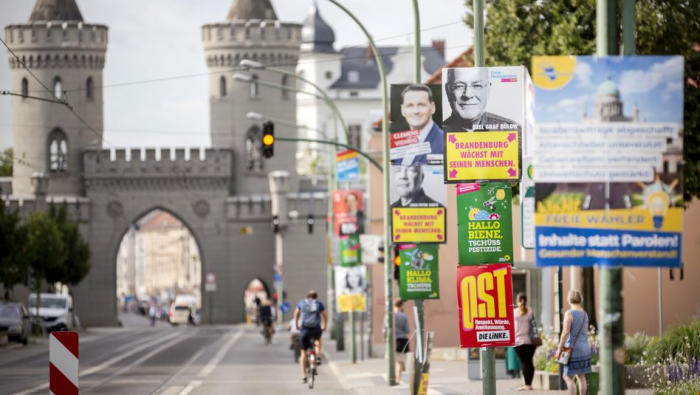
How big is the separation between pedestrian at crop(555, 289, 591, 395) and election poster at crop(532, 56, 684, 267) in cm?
672

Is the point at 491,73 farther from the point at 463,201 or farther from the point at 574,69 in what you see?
the point at 574,69

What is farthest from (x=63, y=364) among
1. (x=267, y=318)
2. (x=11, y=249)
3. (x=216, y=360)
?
(x=11, y=249)

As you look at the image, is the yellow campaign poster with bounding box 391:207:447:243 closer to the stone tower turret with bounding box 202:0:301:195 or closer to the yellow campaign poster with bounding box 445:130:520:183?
the yellow campaign poster with bounding box 445:130:520:183

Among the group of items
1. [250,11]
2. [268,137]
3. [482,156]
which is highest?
[250,11]

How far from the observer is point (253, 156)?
8769 centimetres

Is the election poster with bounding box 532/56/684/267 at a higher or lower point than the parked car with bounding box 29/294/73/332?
higher

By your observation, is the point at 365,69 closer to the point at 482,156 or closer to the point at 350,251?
the point at 350,251

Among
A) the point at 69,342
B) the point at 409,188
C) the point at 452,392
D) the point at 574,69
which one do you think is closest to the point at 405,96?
the point at 409,188

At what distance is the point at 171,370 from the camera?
31234 millimetres

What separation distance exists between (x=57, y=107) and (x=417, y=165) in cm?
6709

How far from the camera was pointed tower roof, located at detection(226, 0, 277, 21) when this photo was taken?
89812 millimetres

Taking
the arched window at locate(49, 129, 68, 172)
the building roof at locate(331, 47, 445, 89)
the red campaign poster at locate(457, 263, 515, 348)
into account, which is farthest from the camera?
the building roof at locate(331, 47, 445, 89)

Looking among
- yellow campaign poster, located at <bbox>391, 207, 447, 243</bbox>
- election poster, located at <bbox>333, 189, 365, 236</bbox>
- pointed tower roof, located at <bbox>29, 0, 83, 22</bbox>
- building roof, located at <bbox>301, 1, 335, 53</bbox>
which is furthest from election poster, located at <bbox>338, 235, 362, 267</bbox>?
building roof, located at <bbox>301, 1, 335, 53</bbox>

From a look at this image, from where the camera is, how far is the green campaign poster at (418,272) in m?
23.1
